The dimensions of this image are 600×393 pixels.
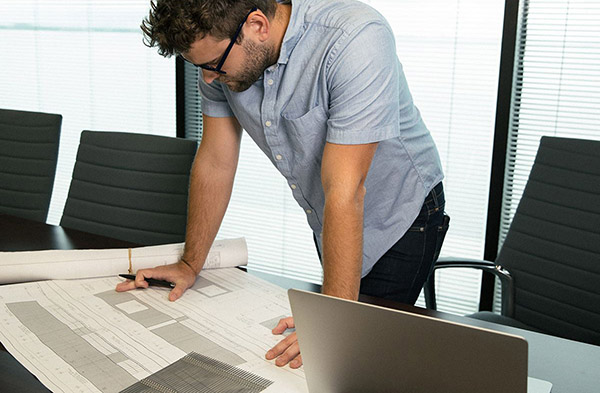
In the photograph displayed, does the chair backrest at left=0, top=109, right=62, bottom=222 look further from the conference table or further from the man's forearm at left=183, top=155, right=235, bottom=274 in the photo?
the conference table

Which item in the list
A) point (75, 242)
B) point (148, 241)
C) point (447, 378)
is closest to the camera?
point (447, 378)

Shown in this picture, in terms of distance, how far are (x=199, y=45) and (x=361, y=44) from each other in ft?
1.07

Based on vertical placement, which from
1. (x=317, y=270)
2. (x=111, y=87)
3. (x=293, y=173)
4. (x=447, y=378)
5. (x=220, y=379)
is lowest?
(x=317, y=270)

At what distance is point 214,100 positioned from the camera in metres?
1.65

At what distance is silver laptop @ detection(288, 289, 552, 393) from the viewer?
2.40ft

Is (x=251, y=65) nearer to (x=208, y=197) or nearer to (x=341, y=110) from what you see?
(x=341, y=110)

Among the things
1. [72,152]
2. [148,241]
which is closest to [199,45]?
[148,241]

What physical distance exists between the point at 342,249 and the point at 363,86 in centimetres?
33

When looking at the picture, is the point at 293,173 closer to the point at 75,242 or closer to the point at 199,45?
the point at 199,45

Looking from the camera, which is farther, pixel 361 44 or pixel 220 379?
pixel 361 44

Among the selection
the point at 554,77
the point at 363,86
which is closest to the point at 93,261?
the point at 363,86

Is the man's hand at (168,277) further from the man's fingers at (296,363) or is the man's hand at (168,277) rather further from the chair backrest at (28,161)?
the chair backrest at (28,161)

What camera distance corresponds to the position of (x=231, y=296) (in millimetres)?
1415

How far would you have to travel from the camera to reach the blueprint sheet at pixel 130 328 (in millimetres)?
1074
